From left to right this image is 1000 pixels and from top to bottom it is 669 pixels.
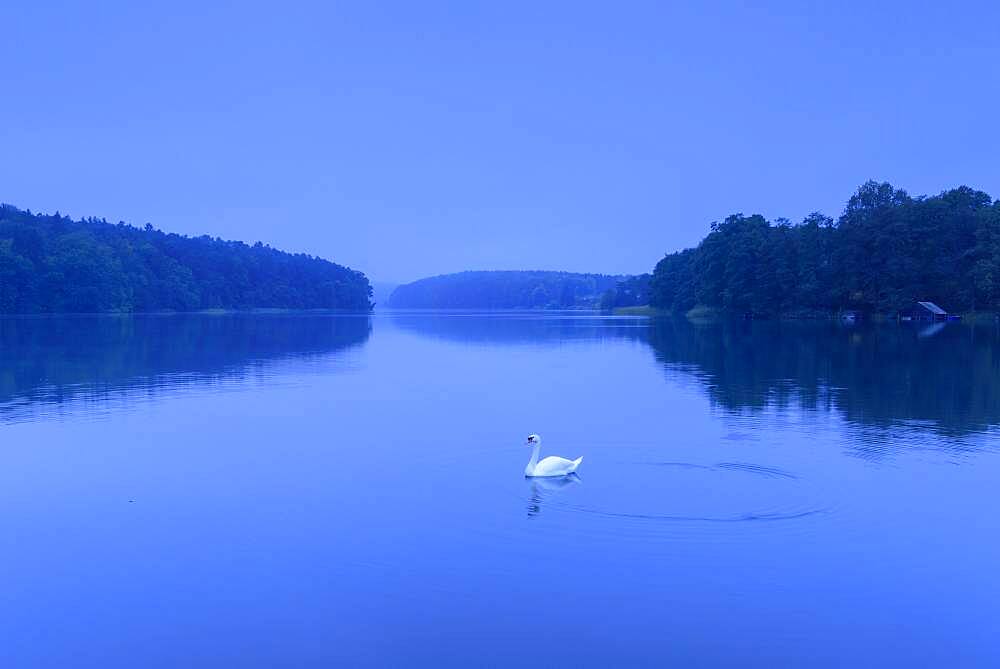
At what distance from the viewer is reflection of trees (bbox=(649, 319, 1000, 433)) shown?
79.7ft

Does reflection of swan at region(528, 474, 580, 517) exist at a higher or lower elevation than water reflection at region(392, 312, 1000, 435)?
lower

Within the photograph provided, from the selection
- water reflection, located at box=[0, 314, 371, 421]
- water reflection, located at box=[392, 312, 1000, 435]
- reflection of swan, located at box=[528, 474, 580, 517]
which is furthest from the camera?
water reflection, located at box=[0, 314, 371, 421]

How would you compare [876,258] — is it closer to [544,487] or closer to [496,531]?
[544,487]

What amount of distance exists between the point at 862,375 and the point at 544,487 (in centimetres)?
2263

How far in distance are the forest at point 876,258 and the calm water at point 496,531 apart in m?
71.3

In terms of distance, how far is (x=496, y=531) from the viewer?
12336 mm

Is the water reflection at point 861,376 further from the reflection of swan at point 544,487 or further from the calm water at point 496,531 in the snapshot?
the reflection of swan at point 544,487

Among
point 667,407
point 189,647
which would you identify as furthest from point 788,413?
point 189,647

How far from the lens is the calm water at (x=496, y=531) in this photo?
28.7 feet

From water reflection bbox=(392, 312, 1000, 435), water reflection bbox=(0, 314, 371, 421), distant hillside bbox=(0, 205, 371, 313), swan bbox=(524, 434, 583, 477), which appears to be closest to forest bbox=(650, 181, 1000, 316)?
water reflection bbox=(392, 312, 1000, 435)

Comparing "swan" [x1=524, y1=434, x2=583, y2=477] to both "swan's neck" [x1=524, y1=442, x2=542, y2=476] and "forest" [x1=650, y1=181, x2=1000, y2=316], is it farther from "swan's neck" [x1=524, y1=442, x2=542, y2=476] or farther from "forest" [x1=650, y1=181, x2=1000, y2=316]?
"forest" [x1=650, y1=181, x2=1000, y2=316]

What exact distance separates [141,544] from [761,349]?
42338 millimetres

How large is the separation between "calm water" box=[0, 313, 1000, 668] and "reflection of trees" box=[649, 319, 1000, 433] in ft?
0.92

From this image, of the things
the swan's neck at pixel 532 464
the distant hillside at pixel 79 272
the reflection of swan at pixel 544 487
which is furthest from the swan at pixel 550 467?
the distant hillside at pixel 79 272
